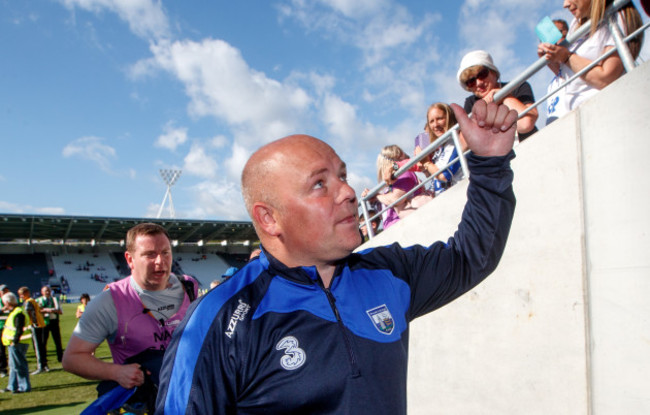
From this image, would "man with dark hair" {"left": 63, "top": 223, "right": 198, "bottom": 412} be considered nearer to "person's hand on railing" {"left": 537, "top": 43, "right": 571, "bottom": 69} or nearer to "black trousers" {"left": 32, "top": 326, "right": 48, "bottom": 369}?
"person's hand on railing" {"left": 537, "top": 43, "right": 571, "bottom": 69}

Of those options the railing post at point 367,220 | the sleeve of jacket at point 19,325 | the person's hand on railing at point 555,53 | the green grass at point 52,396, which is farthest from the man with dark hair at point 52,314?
the person's hand on railing at point 555,53

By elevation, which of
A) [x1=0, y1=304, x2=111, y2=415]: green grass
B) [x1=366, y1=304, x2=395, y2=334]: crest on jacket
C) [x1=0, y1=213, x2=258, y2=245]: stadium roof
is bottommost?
[x1=0, y1=304, x2=111, y2=415]: green grass

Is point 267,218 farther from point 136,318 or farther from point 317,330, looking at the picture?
point 136,318

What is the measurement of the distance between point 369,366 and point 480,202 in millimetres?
744

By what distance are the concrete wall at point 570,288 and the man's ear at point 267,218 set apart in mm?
1930

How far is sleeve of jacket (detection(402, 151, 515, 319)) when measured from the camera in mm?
1544

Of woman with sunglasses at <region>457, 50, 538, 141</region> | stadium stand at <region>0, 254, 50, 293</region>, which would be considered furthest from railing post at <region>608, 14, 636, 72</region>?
stadium stand at <region>0, 254, 50, 293</region>

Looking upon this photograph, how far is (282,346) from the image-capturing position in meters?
1.29

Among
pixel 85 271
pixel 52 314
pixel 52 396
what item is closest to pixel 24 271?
pixel 85 271

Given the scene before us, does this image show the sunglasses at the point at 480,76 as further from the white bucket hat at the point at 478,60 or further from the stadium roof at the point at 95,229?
the stadium roof at the point at 95,229

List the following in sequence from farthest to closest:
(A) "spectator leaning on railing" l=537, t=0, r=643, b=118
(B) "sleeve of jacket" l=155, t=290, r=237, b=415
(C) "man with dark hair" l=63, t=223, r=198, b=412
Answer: (A) "spectator leaning on railing" l=537, t=0, r=643, b=118
(C) "man with dark hair" l=63, t=223, r=198, b=412
(B) "sleeve of jacket" l=155, t=290, r=237, b=415

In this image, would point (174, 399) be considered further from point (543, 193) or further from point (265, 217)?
point (543, 193)

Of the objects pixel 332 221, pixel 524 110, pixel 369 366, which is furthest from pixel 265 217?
pixel 524 110

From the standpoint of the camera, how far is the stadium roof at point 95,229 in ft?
117
